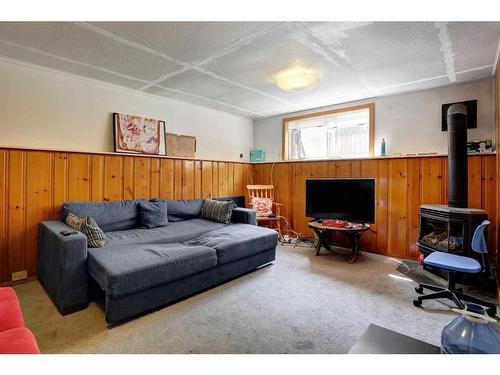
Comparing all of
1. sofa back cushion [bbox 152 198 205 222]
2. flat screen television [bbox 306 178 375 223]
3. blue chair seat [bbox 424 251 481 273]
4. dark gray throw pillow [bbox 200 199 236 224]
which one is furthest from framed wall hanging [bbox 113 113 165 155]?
blue chair seat [bbox 424 251 481 273]

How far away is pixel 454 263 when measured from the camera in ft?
7.01

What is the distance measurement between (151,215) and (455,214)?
3447 millimetres

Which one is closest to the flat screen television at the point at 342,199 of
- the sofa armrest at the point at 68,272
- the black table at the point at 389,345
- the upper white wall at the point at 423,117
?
the upper white wall at the point at 423,117

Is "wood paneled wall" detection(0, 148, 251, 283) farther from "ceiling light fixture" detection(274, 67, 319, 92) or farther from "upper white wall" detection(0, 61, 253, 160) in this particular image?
"ceiling light fixture" detection(274, 67, 319, 92)

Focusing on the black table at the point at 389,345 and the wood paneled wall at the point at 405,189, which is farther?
the wood paneled wall at the point at 405,189

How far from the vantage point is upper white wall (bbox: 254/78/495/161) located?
3158 mm

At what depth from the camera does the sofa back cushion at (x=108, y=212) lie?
9.27 feet

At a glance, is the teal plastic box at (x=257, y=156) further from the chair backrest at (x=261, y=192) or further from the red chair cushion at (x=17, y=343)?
the red chair cushion at (x=17, y=343)

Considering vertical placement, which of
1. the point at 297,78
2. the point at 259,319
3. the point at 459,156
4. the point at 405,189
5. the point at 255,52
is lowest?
the point at 259,319

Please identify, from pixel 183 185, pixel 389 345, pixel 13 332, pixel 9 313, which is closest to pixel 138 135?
pixel 183 185

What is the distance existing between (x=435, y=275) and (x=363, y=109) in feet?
8.43

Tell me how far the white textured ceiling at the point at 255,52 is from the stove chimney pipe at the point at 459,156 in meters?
0.57

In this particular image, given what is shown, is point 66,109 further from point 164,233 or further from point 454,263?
point 454,263

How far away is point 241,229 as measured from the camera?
322cm
